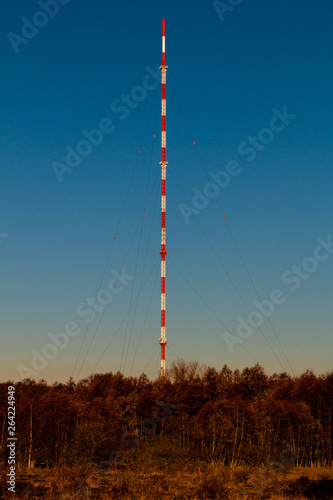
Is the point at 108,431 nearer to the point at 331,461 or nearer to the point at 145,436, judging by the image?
the point at 145,436

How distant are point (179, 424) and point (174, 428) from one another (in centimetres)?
113

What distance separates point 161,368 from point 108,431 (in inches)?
464

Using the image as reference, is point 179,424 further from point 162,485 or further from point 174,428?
point 162,485

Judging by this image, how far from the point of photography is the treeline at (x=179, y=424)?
49812 mm

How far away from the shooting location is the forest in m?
48.1

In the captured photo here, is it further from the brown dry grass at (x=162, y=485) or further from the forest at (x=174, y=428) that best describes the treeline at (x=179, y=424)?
the brown dry grass at (x=162, y=485)

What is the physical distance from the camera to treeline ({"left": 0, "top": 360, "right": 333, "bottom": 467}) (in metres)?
49.8

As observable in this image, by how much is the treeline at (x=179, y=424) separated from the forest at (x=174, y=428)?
99mm

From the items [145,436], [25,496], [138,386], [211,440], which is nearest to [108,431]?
[145,436]

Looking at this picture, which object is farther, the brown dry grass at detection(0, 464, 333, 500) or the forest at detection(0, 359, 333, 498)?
the forest at detection(0, 359, 333, 498)

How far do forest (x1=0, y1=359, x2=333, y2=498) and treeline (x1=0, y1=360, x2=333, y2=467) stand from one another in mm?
99

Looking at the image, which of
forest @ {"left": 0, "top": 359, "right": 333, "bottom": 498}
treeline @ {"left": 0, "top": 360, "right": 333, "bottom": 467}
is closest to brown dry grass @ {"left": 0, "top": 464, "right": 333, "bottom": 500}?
forest @ {"left": 0, "top": 359, "right": 333, "bottom": 498}

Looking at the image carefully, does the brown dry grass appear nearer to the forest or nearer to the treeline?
the forest

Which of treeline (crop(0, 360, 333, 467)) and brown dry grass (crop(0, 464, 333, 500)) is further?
treeline (crop(0, 360, 333, 467))
